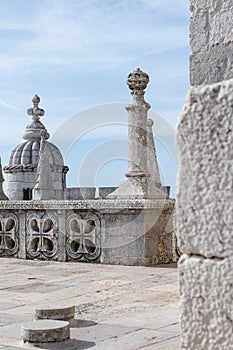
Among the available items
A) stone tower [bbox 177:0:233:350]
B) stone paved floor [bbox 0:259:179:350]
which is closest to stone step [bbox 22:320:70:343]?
stone paved floor [bbox 0:259:179:350]

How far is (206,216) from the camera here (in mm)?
1571

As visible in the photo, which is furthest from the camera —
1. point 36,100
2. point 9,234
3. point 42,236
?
point 36,100

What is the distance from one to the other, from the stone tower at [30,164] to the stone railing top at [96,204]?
1014 centimetres

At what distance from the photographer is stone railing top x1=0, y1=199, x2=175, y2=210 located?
8906mm

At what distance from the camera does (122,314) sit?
5320 mm

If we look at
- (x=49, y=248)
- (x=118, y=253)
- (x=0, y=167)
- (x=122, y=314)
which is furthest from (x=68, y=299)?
(x=0, y=167)

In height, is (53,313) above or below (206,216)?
below

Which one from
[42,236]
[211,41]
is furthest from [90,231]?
[211,41]

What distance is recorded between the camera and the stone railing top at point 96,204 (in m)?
8.91

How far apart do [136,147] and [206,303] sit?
7795 mm

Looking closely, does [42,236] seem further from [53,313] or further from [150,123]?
[53,313]

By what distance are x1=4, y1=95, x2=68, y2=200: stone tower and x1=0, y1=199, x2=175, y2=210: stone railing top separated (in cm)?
1014

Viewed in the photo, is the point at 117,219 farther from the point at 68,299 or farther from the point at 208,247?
the point at 208,247

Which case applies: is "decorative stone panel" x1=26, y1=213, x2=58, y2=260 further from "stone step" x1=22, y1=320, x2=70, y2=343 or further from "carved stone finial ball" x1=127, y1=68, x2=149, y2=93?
"stone step" x1=22, y1=320, x2=70, y2=343
